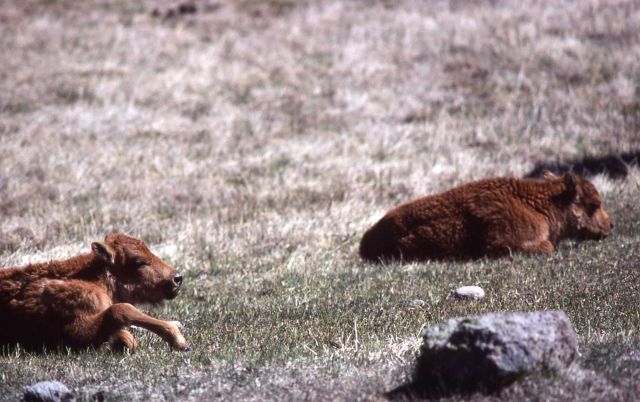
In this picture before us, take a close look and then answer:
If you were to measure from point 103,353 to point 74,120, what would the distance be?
13.9 meters

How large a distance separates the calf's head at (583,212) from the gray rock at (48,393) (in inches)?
295

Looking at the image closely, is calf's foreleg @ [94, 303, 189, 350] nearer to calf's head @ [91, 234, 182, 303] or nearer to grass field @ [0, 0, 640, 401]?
grass field @ [0, 0, 640, 401]

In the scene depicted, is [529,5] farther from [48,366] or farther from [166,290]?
[48,366]

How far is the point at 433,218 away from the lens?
1154 centimetres

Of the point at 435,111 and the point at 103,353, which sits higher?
the point at 103,353

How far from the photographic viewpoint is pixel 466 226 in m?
11.5

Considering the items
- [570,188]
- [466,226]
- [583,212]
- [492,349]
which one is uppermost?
[492,349]

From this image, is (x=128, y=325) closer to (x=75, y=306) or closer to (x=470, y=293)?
(x=75, y=306)

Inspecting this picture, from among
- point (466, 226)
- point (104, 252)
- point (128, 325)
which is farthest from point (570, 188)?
point (128, 325)

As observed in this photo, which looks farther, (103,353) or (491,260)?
(491,260)

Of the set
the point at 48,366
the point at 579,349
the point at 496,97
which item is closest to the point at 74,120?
the point at 496,97

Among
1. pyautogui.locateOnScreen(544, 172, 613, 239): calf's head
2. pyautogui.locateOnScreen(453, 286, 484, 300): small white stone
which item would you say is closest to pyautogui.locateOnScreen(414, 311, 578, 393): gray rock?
pyautogui.locateOnScreen(453, 286, 484, 300): small white stone

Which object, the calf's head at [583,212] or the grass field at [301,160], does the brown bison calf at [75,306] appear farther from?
the calf's head at [583,212]

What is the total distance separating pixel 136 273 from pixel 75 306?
805 mm
